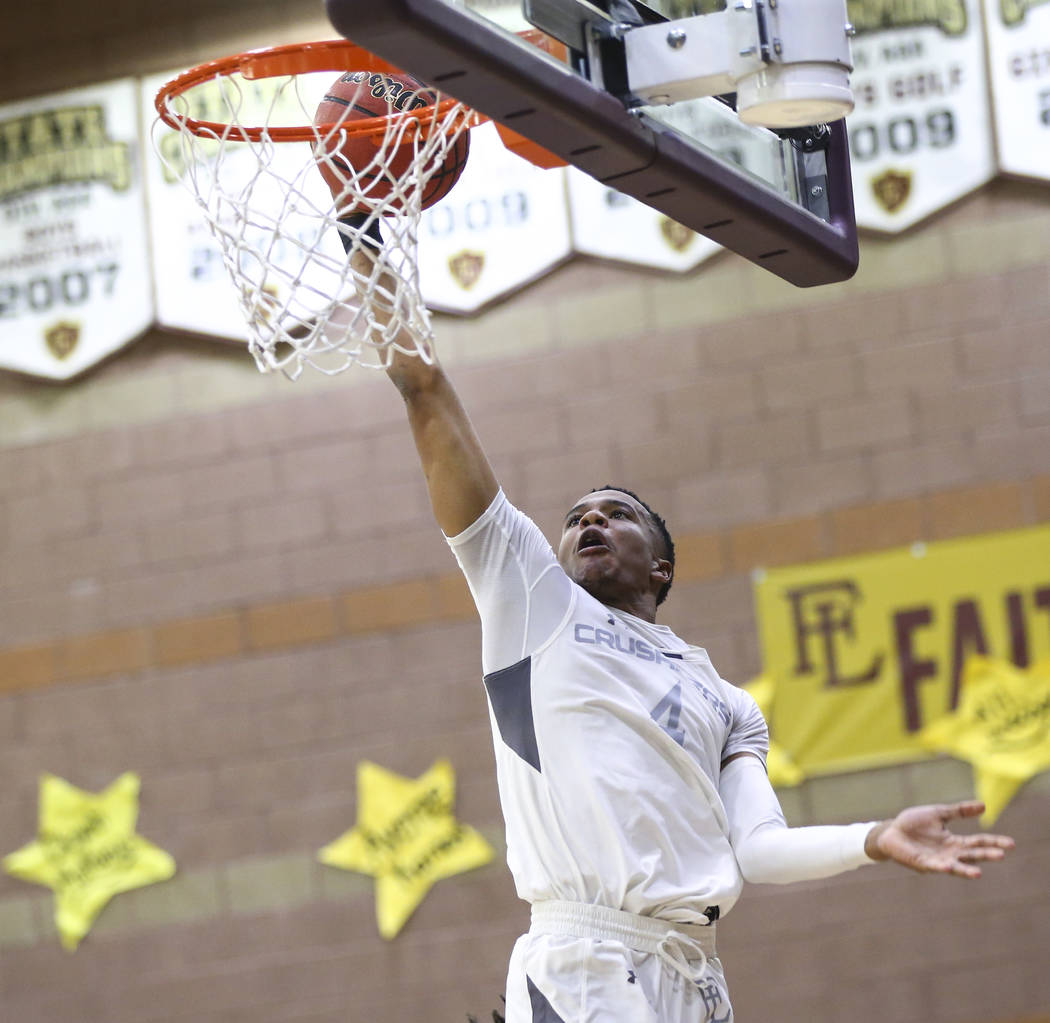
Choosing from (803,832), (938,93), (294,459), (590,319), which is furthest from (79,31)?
(803,832)

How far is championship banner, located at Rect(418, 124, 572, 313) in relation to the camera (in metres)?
6.14

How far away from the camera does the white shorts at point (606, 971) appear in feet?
9.02

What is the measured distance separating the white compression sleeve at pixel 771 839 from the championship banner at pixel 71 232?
4213 millimetres

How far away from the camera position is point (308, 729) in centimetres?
612

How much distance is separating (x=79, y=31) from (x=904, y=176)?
11.6ft

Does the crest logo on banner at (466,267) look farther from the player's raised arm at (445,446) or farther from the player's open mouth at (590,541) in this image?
the player's raised arm at (445,446)

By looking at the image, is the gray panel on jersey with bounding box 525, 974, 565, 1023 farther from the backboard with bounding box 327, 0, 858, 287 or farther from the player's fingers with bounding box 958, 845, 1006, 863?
the backboard with bounding box 327, 0, 858, 287

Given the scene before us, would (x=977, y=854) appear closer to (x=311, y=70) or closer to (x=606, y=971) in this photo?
(x=606, y=971)

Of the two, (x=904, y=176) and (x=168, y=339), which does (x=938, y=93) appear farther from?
(x=168, y=339)

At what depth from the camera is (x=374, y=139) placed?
3.00m

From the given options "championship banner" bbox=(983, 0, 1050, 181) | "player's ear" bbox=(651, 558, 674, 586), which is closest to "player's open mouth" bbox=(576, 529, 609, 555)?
"player's ear" bbox=(651, 558, 674, 586)

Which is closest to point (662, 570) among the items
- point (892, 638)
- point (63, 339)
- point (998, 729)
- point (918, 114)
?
point (892, 638)

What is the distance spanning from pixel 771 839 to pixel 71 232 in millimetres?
4781

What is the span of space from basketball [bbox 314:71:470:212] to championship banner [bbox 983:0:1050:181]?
3.41 meters
